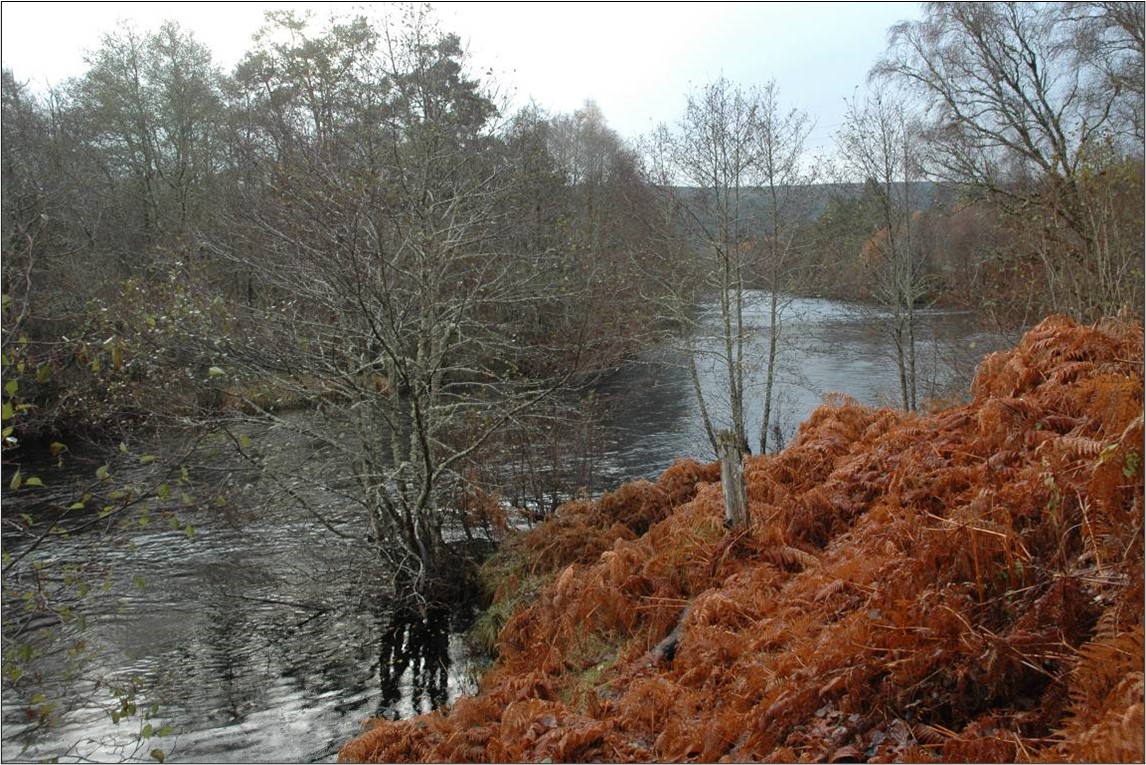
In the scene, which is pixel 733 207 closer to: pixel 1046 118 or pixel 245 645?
pixel 1046 118

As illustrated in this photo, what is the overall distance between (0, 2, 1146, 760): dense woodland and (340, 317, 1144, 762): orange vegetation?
2.61 meters

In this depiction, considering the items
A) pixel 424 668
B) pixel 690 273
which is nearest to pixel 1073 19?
pixel 690 273

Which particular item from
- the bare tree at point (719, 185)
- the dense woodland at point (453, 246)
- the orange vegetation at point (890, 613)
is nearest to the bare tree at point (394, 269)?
the dense woodland at point (453, 246)

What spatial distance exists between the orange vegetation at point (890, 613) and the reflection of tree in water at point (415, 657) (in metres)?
0.91

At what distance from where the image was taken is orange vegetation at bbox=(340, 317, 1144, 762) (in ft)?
13.4

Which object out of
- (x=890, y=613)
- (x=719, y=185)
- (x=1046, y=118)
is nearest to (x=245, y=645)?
(x=890, y=613)

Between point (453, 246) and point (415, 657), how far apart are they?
5.14 m

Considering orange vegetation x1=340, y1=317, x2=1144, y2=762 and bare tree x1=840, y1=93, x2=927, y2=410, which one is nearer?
orange vegetation x1=340, y1=317, x2=1144, y2=762

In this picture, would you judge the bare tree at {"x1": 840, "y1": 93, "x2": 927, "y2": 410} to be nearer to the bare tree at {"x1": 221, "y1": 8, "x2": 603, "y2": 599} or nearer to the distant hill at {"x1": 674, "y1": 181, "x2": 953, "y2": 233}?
the distant hill at {"x1": 674, "y1": 181, "x2": 953, "y2": 233}

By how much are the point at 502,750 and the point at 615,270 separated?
1354cm

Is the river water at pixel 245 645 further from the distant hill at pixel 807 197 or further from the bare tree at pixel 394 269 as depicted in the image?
the distant hill at pixel 807 197

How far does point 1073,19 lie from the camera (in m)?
13.7

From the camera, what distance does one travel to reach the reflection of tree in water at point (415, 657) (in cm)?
838

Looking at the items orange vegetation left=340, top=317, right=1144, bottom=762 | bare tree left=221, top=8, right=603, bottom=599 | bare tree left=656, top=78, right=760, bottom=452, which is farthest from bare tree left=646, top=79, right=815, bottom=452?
orange vegetation left=340, top=317, right=1144, bottom=762
